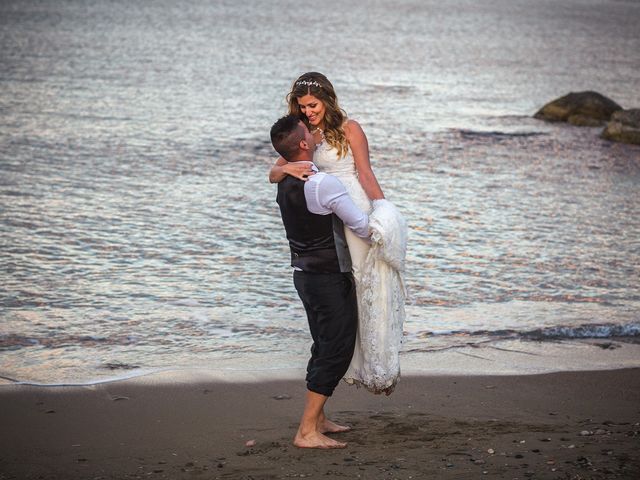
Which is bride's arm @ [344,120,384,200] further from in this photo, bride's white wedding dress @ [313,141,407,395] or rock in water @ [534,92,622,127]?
rock in water @ [534,92,622,127]

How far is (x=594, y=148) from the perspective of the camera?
1911cm

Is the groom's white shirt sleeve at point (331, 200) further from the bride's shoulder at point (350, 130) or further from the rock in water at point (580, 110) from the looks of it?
the rock in water at point (580, 110)

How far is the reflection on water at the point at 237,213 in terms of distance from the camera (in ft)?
25.1

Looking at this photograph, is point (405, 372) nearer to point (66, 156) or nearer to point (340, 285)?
point (340, 285)

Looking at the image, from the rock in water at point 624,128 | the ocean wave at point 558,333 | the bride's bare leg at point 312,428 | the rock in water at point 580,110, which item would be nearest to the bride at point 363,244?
the bride's bare leg at point 312,428

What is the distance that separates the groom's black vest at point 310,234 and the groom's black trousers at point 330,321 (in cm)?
6

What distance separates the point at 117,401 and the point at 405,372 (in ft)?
6.05

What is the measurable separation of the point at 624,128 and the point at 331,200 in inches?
654

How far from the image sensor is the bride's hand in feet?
15.3

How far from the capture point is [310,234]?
4.81 meters

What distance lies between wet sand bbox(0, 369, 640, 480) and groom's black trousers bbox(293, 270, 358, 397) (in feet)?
1.28

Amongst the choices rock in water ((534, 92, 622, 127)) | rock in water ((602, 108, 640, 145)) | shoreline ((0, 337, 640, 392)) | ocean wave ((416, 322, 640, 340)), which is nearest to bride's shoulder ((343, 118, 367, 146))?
shoreline ((0, 337, 640, 392))

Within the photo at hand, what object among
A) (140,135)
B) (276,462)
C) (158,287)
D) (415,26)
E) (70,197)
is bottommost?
(276,462)

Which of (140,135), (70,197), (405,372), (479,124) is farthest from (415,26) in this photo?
(405,372)
